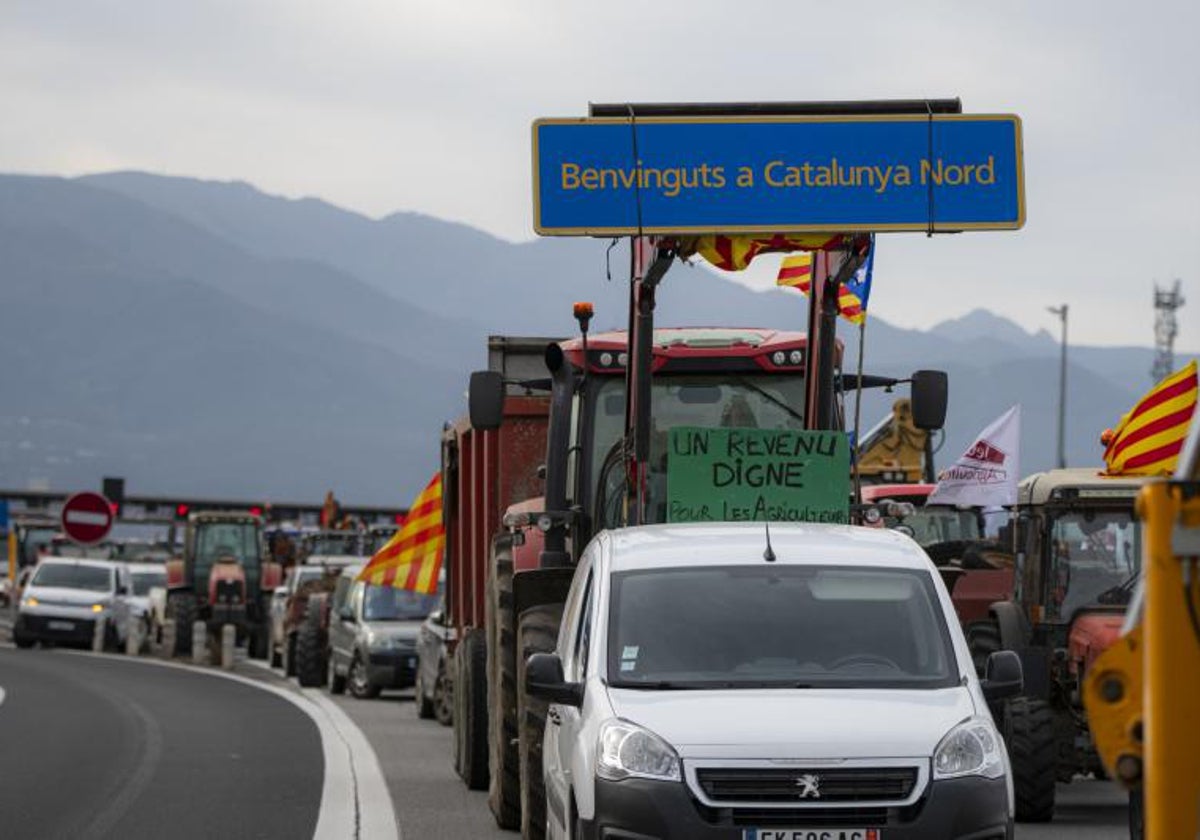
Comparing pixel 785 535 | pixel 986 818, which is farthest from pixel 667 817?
pixel 785 535

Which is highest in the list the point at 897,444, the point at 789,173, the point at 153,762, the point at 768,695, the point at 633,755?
the point at 789,173

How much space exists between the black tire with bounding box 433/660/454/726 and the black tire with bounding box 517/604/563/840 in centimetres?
1047

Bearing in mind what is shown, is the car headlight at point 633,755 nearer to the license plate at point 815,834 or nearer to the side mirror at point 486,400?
the license plate at point 815,834

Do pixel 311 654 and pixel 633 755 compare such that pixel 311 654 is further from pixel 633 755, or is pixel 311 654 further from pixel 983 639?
pixel 633 755

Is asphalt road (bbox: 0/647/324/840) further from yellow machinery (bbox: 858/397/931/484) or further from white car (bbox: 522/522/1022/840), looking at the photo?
yellow machinery (bbox: 858/397/931/484)

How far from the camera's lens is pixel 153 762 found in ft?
66.3

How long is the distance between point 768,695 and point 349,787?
8109 millimetres

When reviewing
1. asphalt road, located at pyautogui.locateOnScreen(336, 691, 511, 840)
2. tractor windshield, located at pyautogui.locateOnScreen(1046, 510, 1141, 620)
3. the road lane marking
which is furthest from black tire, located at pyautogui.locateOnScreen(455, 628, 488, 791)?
tractor windshield, located at pyautogui.locateOnScreen(1046, 510, 1141, 620)

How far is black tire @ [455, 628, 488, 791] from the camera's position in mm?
17562

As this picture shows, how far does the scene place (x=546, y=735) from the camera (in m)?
12.0

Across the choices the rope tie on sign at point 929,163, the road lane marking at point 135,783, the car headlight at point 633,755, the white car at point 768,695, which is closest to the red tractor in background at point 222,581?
the road lane marking at point 135,783

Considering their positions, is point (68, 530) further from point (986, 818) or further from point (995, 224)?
point (986, 818)

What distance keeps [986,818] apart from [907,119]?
583 centimetres

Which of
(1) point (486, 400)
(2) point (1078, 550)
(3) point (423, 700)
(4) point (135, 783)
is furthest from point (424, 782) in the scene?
(3) point (423, 700)
